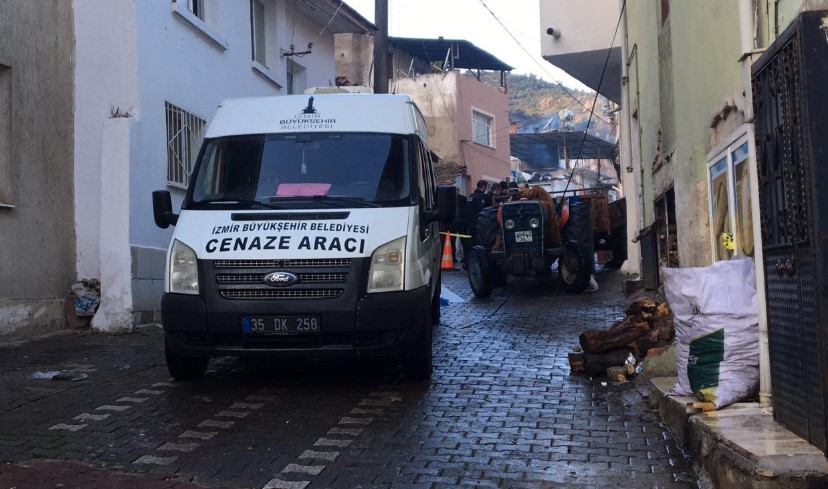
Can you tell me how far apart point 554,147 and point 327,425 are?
36.8 meters

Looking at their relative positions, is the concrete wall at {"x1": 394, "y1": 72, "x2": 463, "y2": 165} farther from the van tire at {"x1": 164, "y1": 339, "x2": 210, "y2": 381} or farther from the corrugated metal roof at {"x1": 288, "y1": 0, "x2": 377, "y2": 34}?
the van tire at {"x1": 164, "y1": 339, "x2": 210, "y2": 381}

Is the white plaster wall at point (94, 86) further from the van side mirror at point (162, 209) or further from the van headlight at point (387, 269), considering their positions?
the van headlight at point (387, 269)

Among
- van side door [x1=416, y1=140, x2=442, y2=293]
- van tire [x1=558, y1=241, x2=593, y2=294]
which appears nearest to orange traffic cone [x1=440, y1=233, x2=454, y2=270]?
van tire [x1=558, y1=241, x2=593, y2=294]

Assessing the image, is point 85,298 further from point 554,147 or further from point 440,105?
point 554,147

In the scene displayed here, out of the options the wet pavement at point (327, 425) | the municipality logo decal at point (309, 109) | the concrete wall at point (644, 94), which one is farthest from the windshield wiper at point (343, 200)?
the concrete wall at point (644, 94)

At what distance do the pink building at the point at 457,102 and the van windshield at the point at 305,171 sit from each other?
2000 cm

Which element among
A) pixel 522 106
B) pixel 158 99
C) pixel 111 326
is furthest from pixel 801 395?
pixel 522 106

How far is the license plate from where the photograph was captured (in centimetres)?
661

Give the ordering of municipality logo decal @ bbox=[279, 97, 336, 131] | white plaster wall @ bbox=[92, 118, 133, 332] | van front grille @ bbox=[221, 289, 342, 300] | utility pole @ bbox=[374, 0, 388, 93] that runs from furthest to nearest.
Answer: utility pole @ bbox=[374, 0, 388, 93], white plaster wall @ bbox=[92, 118, 133, 332], municipality logo decal @ bbox=[279, 97, 336, 131], van front grille @ bbox=[221, 289, 342, 300]

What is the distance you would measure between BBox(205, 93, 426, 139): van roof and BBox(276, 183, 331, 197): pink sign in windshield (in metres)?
0.65

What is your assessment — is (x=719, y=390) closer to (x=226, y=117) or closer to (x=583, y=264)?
(x=226, y=117)

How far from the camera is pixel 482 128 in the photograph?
111ft

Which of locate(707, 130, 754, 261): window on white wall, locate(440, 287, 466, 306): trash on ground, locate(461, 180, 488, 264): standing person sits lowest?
locate(440, 287, 466, 306): trash on ground

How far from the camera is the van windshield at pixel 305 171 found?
7324mm
